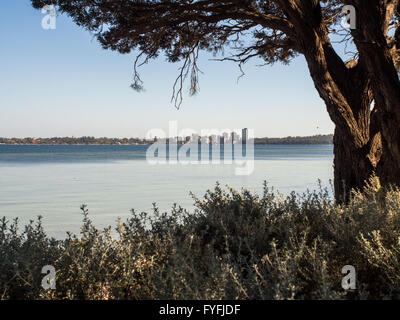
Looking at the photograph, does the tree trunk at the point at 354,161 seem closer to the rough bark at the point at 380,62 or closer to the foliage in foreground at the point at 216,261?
the rough bark at the point at 380,62

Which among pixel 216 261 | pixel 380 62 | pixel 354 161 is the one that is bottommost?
pixel 216 261

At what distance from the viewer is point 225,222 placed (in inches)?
155

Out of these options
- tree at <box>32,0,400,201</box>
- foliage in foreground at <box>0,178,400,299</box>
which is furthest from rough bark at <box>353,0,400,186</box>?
foliage in foreground at <box>0,178,400,299</box>

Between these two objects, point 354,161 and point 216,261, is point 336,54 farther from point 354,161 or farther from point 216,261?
point 216,261

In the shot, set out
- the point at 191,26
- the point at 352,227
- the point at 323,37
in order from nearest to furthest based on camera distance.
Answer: the point at 352,227 < the point at 323,37 < the point at 191,26

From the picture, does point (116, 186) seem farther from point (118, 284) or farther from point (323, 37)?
point (118, 284)

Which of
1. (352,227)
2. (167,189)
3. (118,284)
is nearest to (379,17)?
(352,227)

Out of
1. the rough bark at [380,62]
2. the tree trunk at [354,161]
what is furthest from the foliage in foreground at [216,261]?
the tree trunk at [354,161]

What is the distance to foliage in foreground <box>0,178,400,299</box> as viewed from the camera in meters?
2.66

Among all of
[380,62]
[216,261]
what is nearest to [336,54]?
[380,62]

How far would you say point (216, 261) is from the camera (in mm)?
2863

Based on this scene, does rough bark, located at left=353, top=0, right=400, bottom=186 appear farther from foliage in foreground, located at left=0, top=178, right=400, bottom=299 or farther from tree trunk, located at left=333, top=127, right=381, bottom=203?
foliage in foreground, located at left=0, top=178, right=400, bottom=299

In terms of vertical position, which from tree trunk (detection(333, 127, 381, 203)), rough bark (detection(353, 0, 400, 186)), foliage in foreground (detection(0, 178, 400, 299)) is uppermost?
rough bark (detection(353, 0, 400, 186))

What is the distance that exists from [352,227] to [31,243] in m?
2.73
